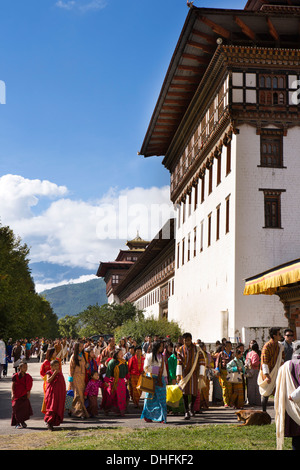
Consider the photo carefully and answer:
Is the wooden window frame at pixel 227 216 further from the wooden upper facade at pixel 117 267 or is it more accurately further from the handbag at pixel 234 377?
the wooden upper facade at pixel 117 267

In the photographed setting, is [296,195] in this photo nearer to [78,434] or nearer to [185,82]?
[185,82]

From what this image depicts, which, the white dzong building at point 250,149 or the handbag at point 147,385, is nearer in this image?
the handbag at point 147,385

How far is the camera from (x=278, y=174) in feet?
95.6

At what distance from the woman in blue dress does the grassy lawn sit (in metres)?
1.06

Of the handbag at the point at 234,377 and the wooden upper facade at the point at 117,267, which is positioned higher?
the wooden upper facade at the point at 117,267

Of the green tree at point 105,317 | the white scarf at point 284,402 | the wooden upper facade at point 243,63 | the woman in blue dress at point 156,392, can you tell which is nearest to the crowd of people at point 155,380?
the woman in blue dress at point 156,392

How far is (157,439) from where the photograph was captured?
10.1 m

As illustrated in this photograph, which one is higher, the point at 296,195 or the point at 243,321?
the point at 296,195

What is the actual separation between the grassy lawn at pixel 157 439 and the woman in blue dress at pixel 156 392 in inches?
41.6

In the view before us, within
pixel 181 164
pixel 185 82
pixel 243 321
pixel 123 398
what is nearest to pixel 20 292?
pixel 181 164

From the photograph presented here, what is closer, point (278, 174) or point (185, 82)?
point (278, 174)

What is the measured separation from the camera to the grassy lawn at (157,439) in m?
9.42

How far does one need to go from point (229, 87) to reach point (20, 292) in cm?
2956

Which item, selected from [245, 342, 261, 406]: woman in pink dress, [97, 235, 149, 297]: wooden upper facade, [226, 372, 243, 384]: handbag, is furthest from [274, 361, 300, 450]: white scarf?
[97, 235, 149, 297]: wooden upper facade
